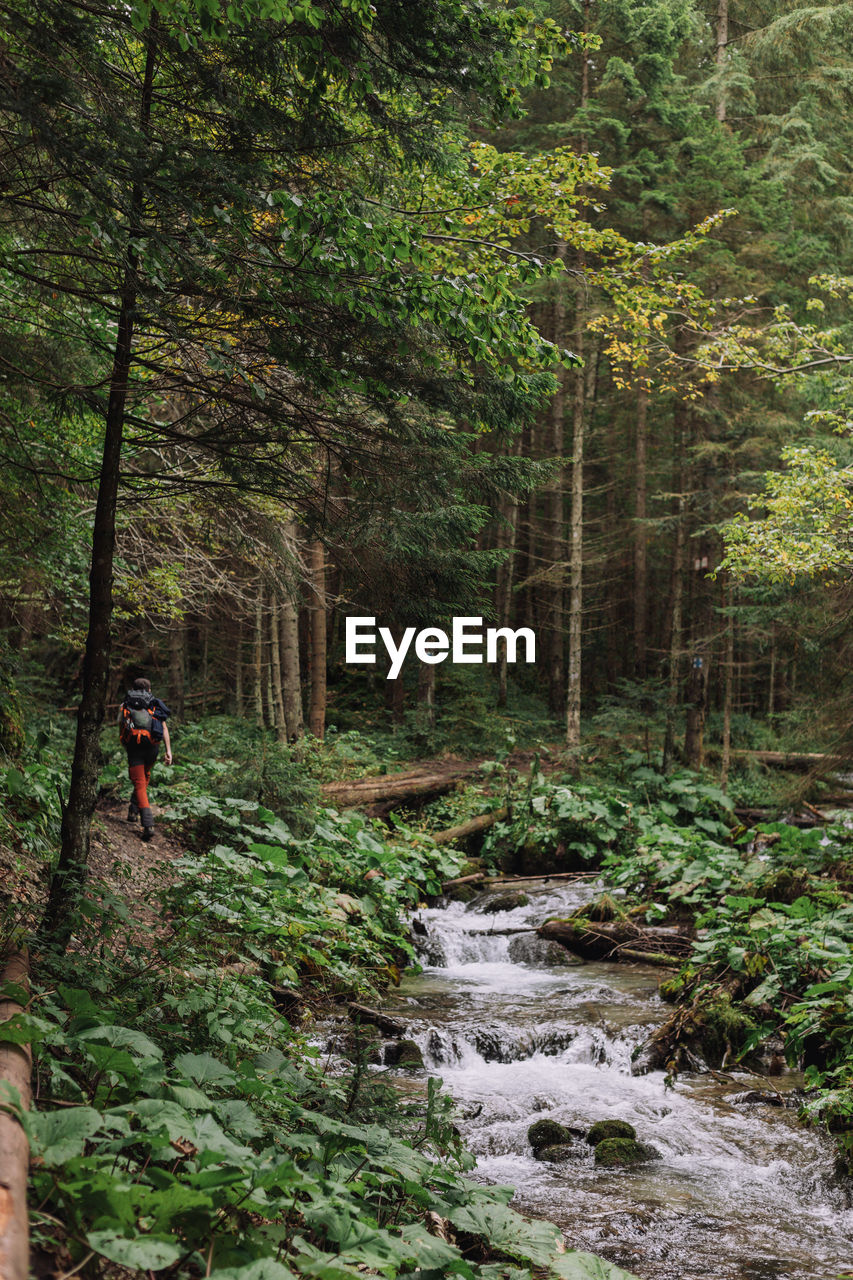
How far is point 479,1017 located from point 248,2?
25.9 feet

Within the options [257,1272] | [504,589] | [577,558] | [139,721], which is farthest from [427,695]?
[257,1272]

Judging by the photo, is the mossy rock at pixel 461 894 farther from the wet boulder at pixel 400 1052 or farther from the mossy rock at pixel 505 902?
the wet boulder at pixel 400 1052

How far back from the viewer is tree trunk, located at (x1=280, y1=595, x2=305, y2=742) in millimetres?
14977

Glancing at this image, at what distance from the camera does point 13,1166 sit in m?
2.12

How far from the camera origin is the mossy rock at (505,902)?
12156mm

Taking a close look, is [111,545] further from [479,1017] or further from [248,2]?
[479,1017]

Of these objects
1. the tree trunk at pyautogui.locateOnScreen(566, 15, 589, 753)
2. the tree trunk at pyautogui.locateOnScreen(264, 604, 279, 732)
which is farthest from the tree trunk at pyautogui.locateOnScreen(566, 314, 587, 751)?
the tree trunk at pyautogui.locateOnScreen(264, 604, 279, 732)

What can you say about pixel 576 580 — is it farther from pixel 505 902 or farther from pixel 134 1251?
pixel 134 1251

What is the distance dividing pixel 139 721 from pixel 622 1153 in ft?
19.3

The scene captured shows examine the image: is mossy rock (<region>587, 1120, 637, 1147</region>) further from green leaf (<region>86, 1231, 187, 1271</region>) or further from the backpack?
the backpack

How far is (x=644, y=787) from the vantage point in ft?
54.5

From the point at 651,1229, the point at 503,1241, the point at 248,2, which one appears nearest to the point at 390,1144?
the point at 503,1241

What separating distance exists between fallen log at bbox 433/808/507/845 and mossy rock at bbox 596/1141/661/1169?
8126 mm

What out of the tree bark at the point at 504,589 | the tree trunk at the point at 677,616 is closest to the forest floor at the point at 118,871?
the tree trunk at the point at 677,616
